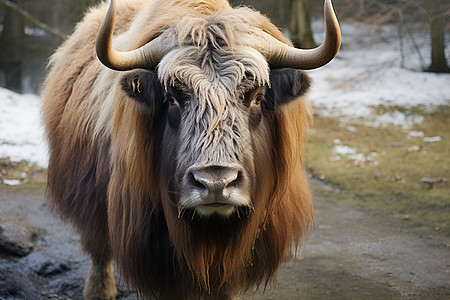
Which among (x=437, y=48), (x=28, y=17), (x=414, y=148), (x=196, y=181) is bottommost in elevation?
(x=414, y=148)

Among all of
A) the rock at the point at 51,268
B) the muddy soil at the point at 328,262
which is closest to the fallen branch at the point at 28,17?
Result: the muddy soil at the point at 328,262

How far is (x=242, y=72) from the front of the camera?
2658 mm

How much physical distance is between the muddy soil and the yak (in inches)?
35.6

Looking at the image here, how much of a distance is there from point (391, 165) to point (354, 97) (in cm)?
452

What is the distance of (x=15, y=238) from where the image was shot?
495cm

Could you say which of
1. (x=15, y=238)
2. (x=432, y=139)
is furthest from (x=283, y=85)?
(x=432, y=139)

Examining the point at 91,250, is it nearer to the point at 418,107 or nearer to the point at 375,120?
the point at 375,120

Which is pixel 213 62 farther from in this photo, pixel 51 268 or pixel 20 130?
pixel 20 130

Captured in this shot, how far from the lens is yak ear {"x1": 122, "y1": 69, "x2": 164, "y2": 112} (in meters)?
2.88

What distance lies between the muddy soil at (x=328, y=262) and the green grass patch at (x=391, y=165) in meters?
0.36

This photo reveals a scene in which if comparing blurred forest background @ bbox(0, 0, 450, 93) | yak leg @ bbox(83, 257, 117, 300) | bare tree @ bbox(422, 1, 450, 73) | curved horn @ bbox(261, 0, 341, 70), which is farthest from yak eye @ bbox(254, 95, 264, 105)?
bare tree @ bbox(422, 1, 450, 73)

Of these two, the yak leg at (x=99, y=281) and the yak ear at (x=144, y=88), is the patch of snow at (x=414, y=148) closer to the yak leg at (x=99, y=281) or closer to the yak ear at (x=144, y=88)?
the yak leg at (x=99, y=281)

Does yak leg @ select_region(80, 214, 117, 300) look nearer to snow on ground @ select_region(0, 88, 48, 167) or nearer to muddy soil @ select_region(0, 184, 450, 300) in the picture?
muddy soil @ select_region(0, 184, 450, 300)

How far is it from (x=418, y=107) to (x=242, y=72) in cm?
897
